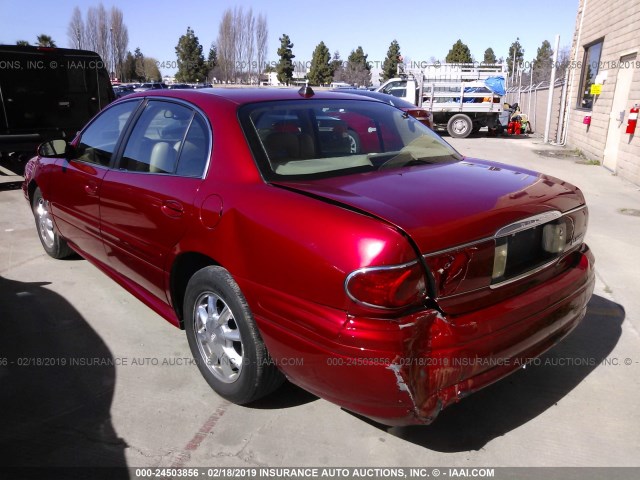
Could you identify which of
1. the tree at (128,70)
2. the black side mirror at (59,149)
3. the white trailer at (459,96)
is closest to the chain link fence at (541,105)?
the white trailer at (459,96)

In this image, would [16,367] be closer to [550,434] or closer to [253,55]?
[550,434]

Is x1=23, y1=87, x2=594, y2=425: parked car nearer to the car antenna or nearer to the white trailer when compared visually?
the car antenna

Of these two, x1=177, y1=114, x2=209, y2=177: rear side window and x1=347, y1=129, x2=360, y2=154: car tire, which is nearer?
x1=177, y1=114, x2=209, y2=177: rear side window

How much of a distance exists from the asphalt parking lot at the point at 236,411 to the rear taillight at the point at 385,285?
3.00ft

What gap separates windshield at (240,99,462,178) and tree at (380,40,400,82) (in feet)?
215

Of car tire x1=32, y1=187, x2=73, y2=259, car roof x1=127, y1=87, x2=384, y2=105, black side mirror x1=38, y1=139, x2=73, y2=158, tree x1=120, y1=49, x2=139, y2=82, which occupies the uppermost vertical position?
tree x1=120, y1=49, x2=139, y2=82

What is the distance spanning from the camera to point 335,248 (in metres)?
2.09

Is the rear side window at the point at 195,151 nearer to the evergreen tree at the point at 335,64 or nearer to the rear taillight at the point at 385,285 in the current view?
the rear taillight at the point at 385,285

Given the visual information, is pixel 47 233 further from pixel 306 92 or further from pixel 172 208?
pixel 306 92

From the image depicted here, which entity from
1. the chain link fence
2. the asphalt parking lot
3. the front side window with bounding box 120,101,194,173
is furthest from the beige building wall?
the front side window with bounding box 120,101,194,173

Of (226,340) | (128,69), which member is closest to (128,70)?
(128,69)

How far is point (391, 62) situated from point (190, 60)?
2537 centimetres

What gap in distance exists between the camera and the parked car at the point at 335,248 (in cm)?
206

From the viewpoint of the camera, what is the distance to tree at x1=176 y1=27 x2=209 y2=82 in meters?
65.0
